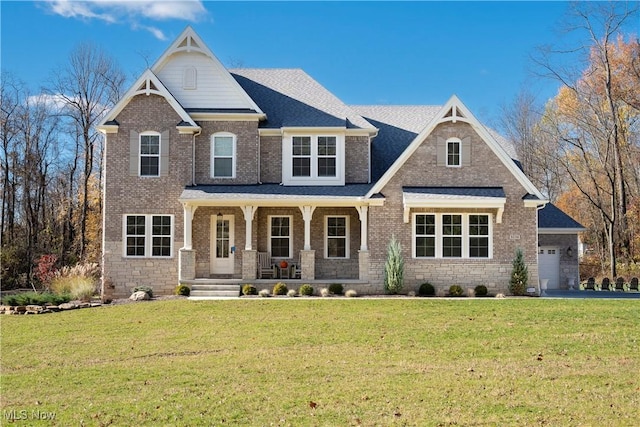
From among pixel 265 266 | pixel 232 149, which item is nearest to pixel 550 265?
pixel 265 266

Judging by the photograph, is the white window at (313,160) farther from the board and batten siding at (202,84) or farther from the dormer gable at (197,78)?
the board and batten siding at (202,84)

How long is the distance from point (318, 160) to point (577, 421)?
17548mm

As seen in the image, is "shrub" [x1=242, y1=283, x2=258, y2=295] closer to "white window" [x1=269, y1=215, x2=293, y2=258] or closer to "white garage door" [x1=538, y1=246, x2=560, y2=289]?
"white window" [x1=269, y1=215, x2=293, y2=258]

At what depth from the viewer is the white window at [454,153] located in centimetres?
2241

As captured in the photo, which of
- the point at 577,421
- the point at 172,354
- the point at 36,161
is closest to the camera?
the point at 577,421

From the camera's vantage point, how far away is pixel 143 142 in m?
23.2

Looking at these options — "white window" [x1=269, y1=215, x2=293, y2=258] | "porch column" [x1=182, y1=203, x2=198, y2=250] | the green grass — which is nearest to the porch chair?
"white window" [x1=269, y1=215, x2=293, y2=258]

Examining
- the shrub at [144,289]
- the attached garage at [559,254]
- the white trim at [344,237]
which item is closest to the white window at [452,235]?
the white trim at [344,237]

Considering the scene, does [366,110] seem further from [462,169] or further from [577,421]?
[577,421]

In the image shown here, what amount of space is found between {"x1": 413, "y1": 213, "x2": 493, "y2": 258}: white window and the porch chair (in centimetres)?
530

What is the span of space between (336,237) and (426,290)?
13.9 feet

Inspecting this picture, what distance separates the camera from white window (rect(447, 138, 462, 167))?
22406mm

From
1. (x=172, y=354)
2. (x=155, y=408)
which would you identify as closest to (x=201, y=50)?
(x=172, y=354)

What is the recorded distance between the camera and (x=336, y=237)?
23.9 metres
